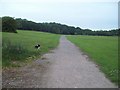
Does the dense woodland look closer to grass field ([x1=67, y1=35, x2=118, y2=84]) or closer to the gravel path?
grass field ([x1=67, y1=35, x2=118, y2=84])

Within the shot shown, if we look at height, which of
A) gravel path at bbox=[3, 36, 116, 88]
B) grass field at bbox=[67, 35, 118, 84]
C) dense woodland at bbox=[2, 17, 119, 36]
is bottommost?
gravel path at bbox=[3, 36, 116, 88]

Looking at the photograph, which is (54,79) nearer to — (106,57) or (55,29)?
(106,57)

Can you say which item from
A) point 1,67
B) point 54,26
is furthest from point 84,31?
point 1,67

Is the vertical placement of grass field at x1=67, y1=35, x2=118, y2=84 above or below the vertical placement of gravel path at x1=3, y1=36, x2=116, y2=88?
above

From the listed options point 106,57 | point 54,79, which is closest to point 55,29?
point 106,57

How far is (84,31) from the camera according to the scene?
14812 centimetres

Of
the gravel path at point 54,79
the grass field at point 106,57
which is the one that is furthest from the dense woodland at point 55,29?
the gravel path at point 54,79

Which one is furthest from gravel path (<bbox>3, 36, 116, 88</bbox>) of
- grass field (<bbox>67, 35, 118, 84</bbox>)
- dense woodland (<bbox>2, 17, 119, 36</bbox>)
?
dense woodland (<bbox>2, 17, 119, 36</bbox>)

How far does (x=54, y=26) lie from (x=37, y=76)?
466ft

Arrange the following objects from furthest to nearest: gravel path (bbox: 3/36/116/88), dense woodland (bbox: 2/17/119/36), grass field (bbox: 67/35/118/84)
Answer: dense woodland (bbox: 2/17/119/36)
grass field (bbox: 67/35/118/84)
gravel path (bbox: 3/36/116/88)

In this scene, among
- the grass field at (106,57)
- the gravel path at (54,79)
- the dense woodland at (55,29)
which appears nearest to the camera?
the gravel path at (54,79)

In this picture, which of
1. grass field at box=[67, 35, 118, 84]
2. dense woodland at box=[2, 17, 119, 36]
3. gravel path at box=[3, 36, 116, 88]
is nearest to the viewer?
gravel path at box=[3, 36, 116, 88]

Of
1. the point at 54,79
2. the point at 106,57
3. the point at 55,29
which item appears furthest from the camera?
the point at 55,29

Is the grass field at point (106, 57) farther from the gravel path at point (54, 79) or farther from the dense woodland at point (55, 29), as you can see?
the dense woodland at point (55, 29)
